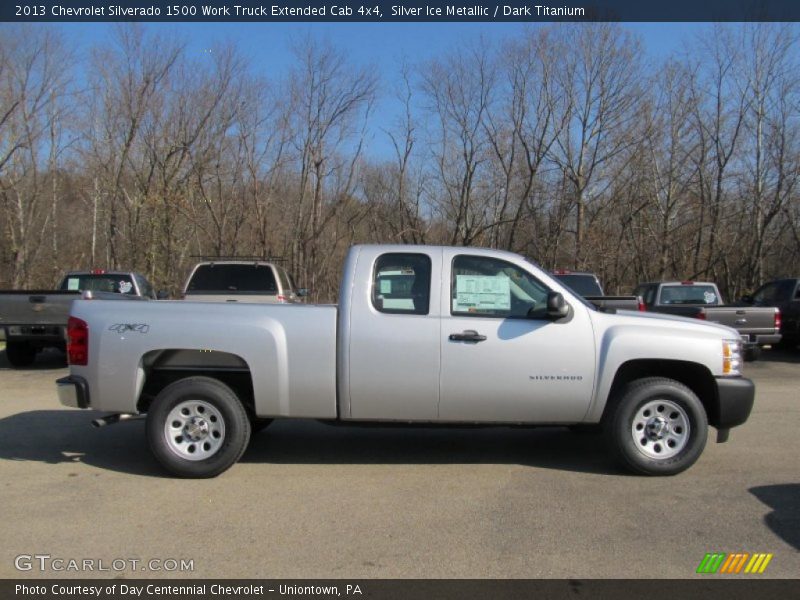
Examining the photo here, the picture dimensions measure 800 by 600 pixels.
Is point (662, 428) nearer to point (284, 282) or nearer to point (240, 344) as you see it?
point (240, 344)

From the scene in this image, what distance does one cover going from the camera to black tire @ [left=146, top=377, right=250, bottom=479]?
5578 millimetres

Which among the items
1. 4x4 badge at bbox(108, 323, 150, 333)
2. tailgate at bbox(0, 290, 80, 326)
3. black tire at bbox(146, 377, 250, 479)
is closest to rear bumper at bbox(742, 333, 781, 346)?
black tire at bbox(146, 377, 250, 479)

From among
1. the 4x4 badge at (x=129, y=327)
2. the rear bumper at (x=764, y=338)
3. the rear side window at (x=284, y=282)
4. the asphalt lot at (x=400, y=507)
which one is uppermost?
the rear side window at (x=284, y=282)

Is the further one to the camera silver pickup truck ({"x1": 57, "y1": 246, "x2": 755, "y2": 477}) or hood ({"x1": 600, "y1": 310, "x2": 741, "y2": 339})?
hood ({"x1": 600, "y1": 310, "x2": 741, "y2": 339})

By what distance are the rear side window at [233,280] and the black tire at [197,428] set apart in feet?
20.0

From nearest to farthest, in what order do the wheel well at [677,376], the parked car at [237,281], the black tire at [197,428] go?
the black tire at [197,428] → the wheel well at [677,376] → the parked car at [237,281]

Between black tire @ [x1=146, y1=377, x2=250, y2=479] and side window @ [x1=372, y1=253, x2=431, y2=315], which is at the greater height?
side window @ [x1=372, y1=253, x2=431, y2=315]

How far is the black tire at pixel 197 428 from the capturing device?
5.58 metres

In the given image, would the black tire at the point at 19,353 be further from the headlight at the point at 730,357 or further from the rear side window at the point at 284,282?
the headlight at the point at 730,357

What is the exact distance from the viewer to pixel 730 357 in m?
5.73

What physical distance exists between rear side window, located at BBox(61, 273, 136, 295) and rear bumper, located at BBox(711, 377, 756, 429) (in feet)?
39.8

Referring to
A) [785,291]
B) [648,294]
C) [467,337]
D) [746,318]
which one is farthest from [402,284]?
[785,291]

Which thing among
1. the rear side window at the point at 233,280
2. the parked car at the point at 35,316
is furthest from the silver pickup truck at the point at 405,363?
the parked car at the point at 35,316

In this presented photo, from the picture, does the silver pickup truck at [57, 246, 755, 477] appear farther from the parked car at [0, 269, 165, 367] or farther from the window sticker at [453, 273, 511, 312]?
the parked car at [0, 269, 165, 367]
